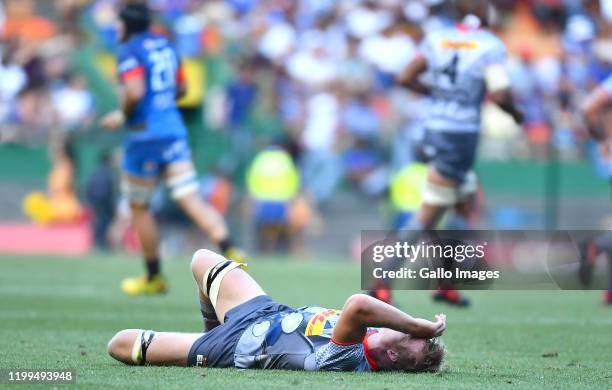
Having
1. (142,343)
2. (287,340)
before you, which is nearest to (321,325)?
(287,340)

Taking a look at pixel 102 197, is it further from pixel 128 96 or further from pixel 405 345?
pixel 405 345

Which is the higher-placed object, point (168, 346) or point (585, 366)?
point (168, 346)

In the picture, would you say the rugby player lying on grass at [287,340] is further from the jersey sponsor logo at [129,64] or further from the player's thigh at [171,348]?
the jersey sponsor logo at [129,64]

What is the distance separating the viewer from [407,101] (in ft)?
72.6

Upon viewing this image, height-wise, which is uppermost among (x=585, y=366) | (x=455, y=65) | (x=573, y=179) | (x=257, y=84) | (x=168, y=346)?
(x=455, y=65)

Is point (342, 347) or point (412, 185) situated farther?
point (412, 185)

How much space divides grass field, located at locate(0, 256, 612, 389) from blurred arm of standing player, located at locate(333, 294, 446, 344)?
292 mm

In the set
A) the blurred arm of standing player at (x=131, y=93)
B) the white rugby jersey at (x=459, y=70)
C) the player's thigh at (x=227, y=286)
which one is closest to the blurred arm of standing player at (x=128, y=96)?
the blurred arm of standing player at (x=131, y=93)

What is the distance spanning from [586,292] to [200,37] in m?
11.8

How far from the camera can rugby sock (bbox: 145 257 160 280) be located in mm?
12131

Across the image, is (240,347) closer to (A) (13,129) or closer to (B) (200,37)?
(A) (13,129)

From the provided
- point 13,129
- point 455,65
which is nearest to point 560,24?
point 13,129

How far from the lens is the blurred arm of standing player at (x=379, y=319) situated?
6488 mm

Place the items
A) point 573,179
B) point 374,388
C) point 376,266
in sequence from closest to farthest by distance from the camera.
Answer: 1. point 374,388
2. point 376,266
3. point 573,179
